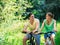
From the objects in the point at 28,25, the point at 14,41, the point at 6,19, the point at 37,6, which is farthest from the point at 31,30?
the point at 37,6

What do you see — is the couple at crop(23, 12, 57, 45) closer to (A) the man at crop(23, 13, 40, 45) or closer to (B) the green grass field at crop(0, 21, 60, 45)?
(A) the man at crop(23, 13, 40, 45)

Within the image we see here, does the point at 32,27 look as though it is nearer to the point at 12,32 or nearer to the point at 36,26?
the point at 36,26

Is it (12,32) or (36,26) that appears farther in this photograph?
(12,32)

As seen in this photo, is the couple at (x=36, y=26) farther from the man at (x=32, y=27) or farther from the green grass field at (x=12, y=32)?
the green grass field at (x=12, y=32)

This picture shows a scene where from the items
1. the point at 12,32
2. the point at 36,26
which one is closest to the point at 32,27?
the point at 36,26

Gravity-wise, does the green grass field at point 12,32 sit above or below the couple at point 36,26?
below

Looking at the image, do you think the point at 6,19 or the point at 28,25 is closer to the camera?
the point at 28,25

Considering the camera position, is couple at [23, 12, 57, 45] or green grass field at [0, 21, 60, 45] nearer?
couple at [23, 12, 57, 45]

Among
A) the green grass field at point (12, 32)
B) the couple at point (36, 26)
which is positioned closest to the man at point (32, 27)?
the couple at point (36, 26)

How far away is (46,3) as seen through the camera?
25.8 meters

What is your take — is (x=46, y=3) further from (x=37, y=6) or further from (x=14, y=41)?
(x=14, y=41)

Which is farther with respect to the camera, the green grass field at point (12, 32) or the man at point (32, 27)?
the green grass field at point (12, 32)

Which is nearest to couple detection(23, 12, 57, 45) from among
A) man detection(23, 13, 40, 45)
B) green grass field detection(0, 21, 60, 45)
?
man detection(23, 13, 40, 45)

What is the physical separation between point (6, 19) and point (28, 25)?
4015mm
